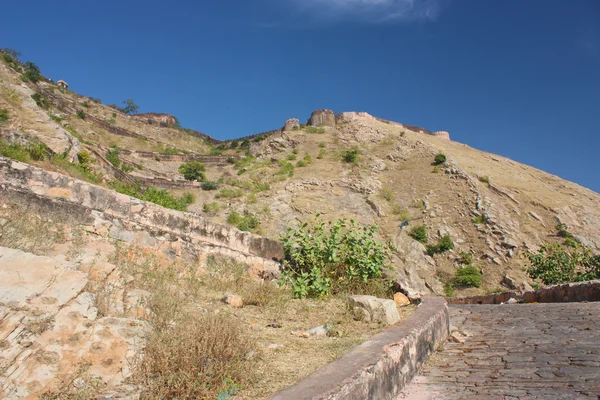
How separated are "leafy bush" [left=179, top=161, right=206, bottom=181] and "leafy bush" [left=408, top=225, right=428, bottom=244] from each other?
1856 centimetres

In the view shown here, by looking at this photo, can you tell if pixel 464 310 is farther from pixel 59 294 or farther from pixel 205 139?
pixel 205 139

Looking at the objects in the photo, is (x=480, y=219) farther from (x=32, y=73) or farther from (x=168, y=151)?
(x=32, y=73)

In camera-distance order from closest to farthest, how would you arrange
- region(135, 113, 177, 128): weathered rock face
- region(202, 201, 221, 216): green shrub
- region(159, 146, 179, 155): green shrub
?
region(202, 201, 221, 216): green shrub
region(159, 146, 179, 155): green shrub
region(135, 113, 177, 128): weathered rock face

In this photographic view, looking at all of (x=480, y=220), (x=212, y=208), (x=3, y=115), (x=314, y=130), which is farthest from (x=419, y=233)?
(x=3, y=115)

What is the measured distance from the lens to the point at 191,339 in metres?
2.46

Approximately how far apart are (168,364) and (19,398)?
73cm

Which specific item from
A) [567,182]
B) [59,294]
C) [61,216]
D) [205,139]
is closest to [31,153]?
[61,216]

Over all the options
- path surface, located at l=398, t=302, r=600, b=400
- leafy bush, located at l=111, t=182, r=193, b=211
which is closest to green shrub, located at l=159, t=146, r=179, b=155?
leafy bush, located at l=111, t=182, r=193, b=211

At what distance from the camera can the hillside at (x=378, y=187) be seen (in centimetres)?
1927

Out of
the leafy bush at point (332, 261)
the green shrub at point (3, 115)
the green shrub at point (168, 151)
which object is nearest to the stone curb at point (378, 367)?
the leafy bush at point (332, 261)

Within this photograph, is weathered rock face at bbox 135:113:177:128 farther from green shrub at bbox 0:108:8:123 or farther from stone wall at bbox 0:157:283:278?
stone wall at bbox 0:157:283:278

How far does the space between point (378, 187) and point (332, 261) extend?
2225cm

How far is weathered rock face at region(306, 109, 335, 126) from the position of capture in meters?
40.2

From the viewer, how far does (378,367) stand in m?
2.41
